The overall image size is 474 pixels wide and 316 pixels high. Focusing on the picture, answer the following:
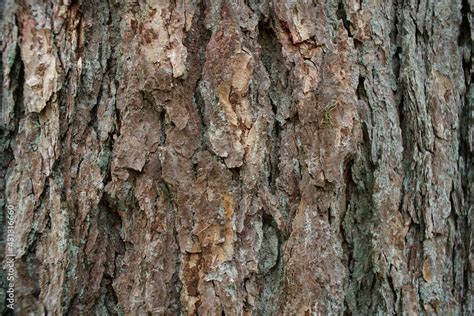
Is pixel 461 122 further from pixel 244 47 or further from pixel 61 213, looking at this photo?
pixel 61 213

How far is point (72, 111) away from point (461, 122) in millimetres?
988

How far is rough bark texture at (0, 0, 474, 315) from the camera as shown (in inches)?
40.7

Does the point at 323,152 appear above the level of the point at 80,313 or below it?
above

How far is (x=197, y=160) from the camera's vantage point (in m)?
1.04

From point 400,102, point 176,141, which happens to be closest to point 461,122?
point 400,102

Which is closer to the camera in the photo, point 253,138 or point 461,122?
point 253,138

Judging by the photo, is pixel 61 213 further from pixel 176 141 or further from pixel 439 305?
pixel 439 305

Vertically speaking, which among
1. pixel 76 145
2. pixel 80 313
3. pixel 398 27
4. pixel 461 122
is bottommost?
pixel 80 313

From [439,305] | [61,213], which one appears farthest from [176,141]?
[439,305]

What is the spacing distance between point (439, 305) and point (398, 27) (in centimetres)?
70

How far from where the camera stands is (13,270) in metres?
1.05

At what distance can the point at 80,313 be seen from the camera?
1.04m

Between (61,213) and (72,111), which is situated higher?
(72,111)

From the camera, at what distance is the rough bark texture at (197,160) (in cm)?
103
